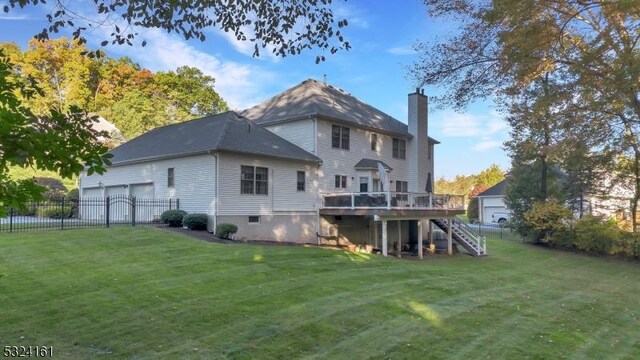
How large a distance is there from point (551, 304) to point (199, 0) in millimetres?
9710

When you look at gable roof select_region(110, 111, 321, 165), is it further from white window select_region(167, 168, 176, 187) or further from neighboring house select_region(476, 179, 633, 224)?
A: neighboring house select_region(476, 179, 633, 224)

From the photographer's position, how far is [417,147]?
95.1 feet

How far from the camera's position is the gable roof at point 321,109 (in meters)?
24.7

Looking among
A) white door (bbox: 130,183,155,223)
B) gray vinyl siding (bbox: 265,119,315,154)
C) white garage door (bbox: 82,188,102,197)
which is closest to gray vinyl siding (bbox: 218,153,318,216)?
gray vinyl siding (bbox: 265,119,315,154)

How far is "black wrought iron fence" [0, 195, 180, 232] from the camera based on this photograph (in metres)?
19.0

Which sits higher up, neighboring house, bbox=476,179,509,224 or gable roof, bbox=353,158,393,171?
gable roof, bbox=353,158,393,171

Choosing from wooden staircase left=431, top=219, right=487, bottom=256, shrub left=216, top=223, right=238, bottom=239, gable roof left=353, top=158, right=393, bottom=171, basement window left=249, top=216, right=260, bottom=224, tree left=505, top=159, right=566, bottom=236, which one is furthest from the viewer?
tree left=505, top=159, right=566, bottom=236

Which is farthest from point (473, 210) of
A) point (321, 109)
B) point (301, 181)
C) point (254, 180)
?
point (254, 180)

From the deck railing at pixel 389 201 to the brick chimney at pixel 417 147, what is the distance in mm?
3993

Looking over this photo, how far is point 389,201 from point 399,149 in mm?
8785

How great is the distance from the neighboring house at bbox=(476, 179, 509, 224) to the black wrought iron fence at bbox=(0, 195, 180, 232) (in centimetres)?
3472

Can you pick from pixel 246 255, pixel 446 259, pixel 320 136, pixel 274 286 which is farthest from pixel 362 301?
pixel 320 136

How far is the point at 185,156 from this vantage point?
20.7 metres

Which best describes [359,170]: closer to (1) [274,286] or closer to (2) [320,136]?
(2) [320,136]
